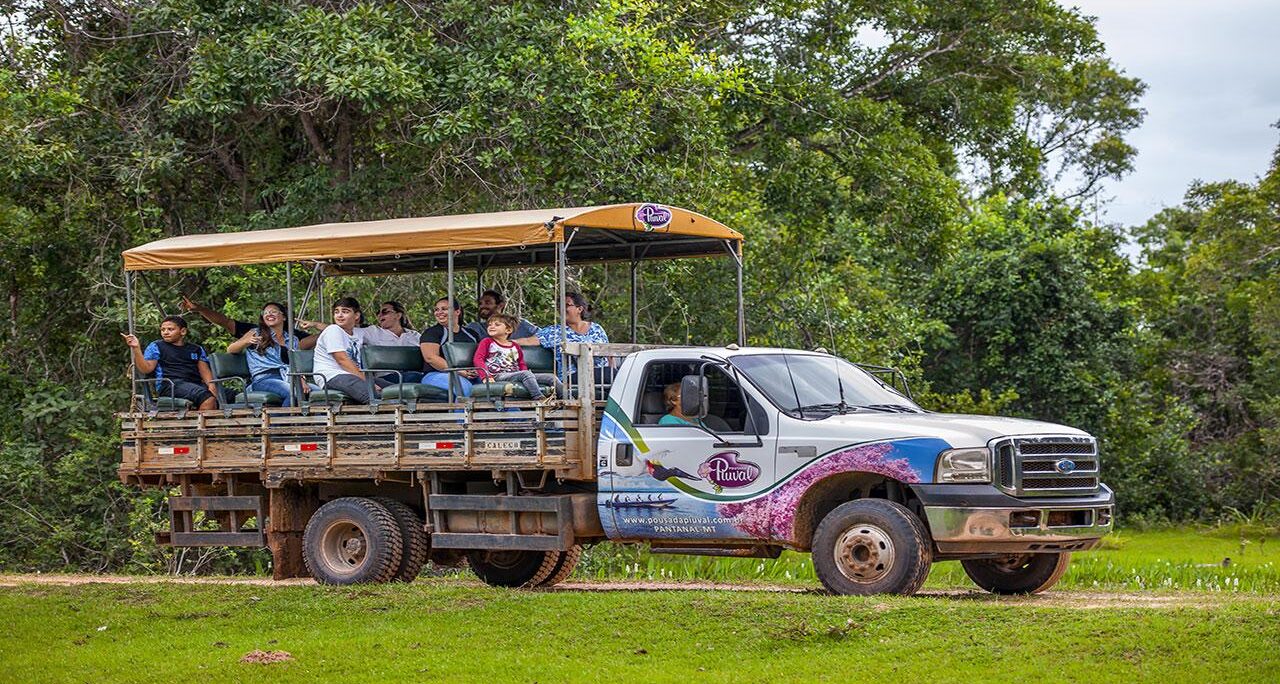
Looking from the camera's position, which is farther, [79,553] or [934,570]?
[79,553]

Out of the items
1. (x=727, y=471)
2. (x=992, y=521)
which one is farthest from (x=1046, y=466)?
(x=727, y=471)

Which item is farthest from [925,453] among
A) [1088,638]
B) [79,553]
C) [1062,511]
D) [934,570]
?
[79,553]

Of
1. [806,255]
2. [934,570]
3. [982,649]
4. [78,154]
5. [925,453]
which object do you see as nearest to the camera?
[982,649]

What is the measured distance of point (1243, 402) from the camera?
109ft

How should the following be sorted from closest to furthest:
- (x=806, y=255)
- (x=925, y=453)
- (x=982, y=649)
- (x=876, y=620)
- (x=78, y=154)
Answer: (x=982, y=649) < (x=876, y=620) < (x=925, y=453) < (x=78, y=154) < (x=806, y=255)

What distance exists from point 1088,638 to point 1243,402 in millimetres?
24458

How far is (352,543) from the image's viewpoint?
→ 1541 cm

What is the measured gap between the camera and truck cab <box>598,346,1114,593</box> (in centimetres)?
1238

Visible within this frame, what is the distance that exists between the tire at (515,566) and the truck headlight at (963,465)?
15.5 feet

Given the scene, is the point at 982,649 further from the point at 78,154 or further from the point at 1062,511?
the point at 78,154

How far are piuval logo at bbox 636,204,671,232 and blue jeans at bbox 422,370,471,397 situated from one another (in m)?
1.98

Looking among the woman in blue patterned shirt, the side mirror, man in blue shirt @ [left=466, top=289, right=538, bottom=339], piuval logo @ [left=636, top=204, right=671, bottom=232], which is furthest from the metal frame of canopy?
the side mirror

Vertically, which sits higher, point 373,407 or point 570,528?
point 373,407

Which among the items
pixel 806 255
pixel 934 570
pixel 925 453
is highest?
pixel 806 255
